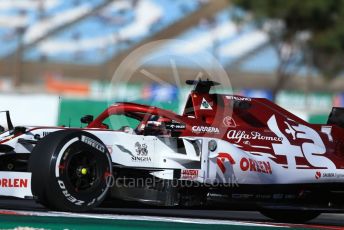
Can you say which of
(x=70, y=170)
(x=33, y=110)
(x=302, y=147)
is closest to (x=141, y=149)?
(x=70, y=170)

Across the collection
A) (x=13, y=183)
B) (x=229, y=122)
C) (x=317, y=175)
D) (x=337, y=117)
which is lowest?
(x=13, y=183)

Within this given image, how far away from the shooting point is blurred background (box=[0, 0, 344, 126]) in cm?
4031

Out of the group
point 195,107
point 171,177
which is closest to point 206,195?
point 171,177

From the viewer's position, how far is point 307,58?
43.9 meters

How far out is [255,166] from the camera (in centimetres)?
967

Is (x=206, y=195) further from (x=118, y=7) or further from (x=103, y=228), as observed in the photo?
(x=118, y=7)

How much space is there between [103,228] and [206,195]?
267 cm

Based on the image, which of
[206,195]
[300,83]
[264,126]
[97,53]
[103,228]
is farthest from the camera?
[300,83]

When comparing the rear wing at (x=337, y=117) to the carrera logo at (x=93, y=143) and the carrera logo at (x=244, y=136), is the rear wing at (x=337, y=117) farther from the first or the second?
the carrera logo at (x=93, y=143)

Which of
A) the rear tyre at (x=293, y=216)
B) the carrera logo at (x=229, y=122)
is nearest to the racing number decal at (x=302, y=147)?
the carrera logo at (x=229, y=122)

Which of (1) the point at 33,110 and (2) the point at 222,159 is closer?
(2) the point at 222,159

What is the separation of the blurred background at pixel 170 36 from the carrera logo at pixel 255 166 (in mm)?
25289

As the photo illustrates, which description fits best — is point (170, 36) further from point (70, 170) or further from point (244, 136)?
point (70, 170)

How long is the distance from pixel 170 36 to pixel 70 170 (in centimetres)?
3989
